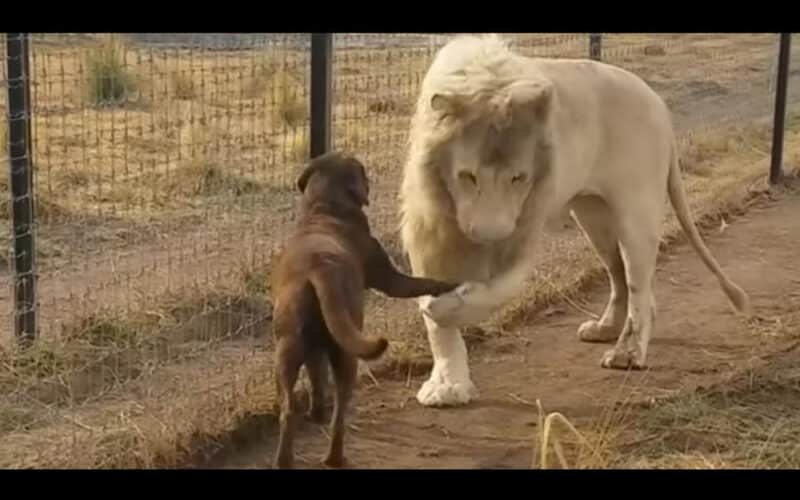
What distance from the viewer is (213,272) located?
22.1 ft

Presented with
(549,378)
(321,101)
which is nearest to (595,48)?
(549,378)

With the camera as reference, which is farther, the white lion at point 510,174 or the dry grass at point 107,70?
the dry grass at point 107,70

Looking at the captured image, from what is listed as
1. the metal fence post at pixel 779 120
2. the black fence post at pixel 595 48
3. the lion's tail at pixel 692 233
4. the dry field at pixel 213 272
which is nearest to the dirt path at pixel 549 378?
the dry field at pixel 213 272

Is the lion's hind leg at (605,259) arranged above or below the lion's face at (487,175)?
below

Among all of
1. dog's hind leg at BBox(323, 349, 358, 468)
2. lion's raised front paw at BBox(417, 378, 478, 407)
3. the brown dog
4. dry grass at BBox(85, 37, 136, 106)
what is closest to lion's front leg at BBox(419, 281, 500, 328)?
the brown dog

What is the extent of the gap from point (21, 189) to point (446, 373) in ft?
6.69

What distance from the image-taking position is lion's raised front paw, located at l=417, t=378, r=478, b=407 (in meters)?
5.21

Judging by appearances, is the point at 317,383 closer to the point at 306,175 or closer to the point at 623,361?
the point at 306,175

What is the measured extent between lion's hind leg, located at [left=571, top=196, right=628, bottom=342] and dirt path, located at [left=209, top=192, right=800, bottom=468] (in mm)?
103

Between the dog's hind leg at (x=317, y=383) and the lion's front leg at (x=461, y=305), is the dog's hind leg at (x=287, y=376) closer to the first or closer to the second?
the dog's hind leg at (x=317, y=383)

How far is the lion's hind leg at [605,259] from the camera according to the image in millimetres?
5998

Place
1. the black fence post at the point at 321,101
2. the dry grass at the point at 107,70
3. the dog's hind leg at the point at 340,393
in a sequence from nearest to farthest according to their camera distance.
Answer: the dog's hind leg at the point at 340,393, the black fence post at the point at 321,101, the dry grass at the point at 107,70

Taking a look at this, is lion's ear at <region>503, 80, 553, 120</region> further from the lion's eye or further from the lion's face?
the lion's eye

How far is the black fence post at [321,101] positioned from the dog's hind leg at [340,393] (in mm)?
1436
